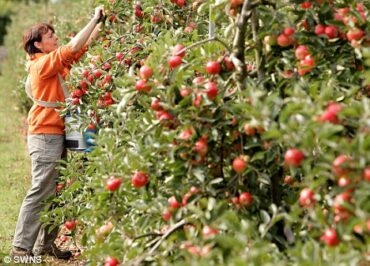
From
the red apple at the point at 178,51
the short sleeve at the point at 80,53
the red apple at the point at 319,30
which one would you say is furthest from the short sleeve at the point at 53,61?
the red apple at the point at 319,30

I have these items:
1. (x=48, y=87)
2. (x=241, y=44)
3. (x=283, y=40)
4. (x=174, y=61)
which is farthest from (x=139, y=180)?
(x=48, y=87)

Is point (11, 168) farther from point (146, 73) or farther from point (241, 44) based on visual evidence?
point (241, 44)

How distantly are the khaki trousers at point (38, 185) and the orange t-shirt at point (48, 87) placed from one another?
0.07m

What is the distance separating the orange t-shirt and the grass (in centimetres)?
97

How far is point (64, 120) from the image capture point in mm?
4961

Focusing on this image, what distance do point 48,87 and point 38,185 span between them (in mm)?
701

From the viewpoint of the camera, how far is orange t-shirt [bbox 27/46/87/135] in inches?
191

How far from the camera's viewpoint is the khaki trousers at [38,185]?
4.86 m

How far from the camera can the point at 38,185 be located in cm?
485

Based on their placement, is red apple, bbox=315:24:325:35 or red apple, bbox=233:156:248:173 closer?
red apple, bbox=233:156:248:173

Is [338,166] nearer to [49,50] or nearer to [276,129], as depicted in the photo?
[276,129]

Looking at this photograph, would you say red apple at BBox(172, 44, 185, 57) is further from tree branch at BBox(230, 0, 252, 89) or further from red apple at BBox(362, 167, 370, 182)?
red apple at BBox(362, 167, 370, 182)

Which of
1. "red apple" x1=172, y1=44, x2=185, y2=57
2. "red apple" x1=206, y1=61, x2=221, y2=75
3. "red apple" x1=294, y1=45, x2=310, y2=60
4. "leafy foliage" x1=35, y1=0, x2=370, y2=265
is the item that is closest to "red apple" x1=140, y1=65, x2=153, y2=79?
"leafy foliage" x1=35, y1=0, x2=370, y2=265

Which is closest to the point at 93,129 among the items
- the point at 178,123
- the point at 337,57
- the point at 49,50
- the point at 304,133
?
the point at 49,50
